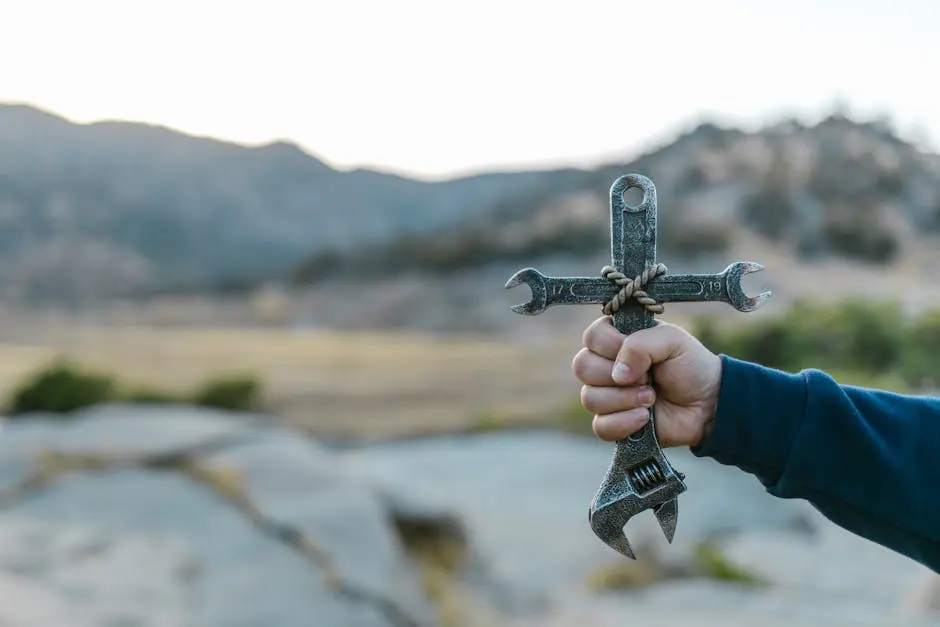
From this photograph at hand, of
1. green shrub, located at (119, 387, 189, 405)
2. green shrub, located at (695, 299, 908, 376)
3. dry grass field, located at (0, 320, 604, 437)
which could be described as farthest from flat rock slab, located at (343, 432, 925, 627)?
green shrub, located at (695, 299, 908, 376)

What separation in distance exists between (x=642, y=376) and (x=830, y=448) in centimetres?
42

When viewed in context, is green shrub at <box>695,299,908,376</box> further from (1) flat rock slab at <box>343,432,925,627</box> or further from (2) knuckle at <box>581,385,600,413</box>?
(2) knuckle at <box>581,385,600,413</box>

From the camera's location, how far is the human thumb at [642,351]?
179 cm

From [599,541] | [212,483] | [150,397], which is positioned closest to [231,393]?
[150,397]

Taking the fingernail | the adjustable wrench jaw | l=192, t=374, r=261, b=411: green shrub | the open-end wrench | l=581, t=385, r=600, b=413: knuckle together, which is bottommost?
l=192, t=374, r=261, b=411: green shrub

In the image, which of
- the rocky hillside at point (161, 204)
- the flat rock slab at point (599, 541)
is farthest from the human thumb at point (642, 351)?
the rocky hillside at point (161, 204)

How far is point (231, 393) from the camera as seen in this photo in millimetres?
9922

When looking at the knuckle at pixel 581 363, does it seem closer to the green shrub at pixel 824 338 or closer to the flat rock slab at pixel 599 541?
the flat rock slab at pixel 599 541

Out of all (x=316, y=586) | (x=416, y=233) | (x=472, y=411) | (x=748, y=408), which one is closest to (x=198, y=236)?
(x=416, y=233)

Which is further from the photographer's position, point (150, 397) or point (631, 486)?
point (150, 397)

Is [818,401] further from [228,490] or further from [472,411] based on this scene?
[472,411]

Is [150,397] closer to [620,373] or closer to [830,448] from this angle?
[620,373]

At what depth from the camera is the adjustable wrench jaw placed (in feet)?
6.18

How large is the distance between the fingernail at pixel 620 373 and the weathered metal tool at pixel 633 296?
0.09 meters
